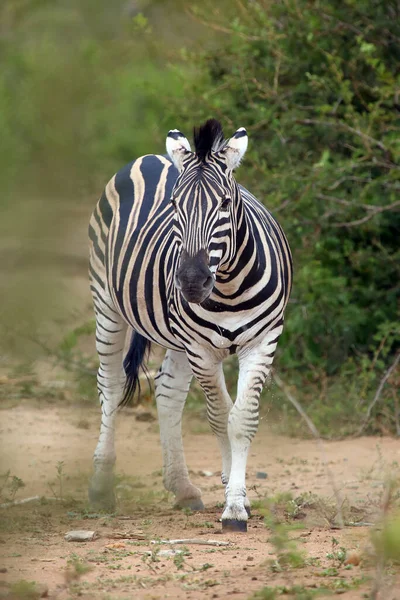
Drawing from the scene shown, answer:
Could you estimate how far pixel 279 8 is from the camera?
24.9 feet

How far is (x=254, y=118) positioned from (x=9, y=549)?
5.05 metres

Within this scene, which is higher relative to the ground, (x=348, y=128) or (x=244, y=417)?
(x=348, y=128)

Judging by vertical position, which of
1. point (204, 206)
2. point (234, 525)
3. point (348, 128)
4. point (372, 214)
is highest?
point (348, 128)

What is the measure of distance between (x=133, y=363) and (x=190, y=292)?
73.2 inches

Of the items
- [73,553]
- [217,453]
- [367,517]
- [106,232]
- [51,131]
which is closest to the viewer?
[51,131]

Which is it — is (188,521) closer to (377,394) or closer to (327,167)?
(377,394)

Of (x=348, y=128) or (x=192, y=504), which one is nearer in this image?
(x=192, y=504)

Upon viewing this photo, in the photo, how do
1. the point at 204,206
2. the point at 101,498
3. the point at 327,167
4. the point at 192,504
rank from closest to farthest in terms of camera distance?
the point at 204,206 < the point at 192,504 < the point at 101,498 < the point at 327,167

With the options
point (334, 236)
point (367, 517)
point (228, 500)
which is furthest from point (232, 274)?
point (334, 236)

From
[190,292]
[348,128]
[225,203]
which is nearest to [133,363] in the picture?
[225,203]

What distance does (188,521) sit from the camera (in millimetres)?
4582

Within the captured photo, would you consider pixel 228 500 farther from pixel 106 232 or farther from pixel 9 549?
pixel 106 232

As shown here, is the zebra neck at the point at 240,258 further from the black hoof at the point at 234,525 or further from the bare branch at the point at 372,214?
the bare branch at the point at 372,214

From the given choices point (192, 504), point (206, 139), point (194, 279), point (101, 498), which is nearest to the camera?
point (194, 279)
